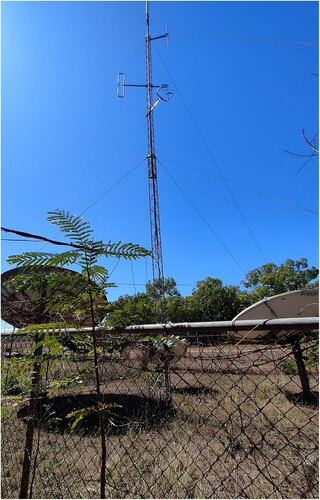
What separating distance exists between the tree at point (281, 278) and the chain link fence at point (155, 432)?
39.3 metres

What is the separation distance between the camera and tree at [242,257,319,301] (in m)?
40.9

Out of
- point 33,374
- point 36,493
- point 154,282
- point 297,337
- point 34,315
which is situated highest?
point 154,282

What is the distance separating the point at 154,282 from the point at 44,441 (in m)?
6.86

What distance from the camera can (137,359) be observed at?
151cm

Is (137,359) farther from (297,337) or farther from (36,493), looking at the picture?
(36,493)

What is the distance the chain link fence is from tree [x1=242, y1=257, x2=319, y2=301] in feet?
129

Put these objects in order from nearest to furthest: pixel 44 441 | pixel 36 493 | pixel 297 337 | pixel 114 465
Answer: pixel 297 337, pixel 36 493, pixel 114 465, pixel 44 441

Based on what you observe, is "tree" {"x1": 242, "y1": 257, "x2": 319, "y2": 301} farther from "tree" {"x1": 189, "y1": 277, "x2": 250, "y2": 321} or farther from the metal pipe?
the metal pipe

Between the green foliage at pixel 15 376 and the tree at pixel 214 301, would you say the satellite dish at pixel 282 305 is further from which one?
the tree at pixel 214 301

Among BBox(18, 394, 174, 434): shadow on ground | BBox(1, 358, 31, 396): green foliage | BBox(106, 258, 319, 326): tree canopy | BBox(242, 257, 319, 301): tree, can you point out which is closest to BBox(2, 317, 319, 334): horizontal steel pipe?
BBox(1, 358, 31, 396): green foliage

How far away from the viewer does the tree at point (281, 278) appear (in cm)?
4091

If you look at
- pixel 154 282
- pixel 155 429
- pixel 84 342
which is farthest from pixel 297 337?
pixel 154 282

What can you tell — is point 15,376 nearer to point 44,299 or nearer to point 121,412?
point 44,299

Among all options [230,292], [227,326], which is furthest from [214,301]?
[227,326]
